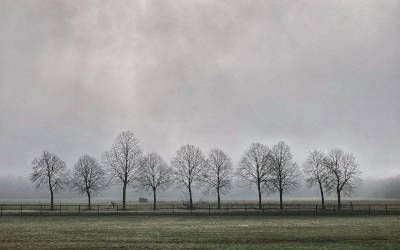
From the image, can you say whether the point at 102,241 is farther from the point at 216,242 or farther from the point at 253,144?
the point at 253,144

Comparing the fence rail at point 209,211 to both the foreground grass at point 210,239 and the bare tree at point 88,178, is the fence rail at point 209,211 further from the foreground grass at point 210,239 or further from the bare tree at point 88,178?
the foreground grass at point 210,239

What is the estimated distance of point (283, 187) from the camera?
329 feet

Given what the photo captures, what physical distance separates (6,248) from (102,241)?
→ 22.5ft

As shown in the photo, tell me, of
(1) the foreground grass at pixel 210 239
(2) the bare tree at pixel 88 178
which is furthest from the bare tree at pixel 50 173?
(1) the foreground grass at pixel 210 239

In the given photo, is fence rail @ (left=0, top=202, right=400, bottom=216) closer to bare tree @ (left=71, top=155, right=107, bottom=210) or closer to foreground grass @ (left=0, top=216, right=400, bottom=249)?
bare tree @ (left=71, top=155, right=107, bottom=210)

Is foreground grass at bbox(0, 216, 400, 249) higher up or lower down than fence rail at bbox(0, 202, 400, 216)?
higher up

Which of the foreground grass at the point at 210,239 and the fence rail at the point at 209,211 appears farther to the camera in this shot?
the fence rail at the point at 209,211

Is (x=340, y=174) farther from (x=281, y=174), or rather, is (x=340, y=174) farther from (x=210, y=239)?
(x=210, y=239)

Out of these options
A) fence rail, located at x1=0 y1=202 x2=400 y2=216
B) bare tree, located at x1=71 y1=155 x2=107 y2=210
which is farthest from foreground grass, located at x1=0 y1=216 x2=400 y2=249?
bare tree, located at x1=71 y1=155 x2=107 y2=210

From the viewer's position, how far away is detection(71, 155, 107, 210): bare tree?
10612 centimetres

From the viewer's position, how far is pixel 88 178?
351 feet

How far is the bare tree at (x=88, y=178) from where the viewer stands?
106125 millimetres

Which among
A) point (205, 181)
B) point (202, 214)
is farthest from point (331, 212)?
point (205, 181)

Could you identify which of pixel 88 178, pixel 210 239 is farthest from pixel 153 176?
pixel 210 239
